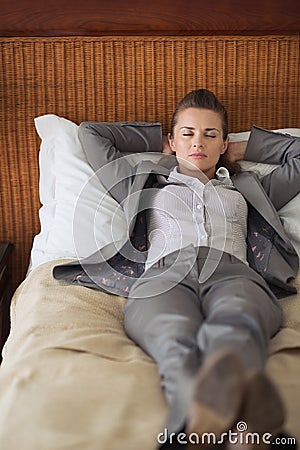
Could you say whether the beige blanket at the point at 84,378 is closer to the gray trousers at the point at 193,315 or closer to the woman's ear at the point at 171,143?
the gray trousers at the point at 193,315

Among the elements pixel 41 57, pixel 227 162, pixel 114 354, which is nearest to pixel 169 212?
pixel 227 162

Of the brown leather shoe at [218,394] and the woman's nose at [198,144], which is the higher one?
the woman's nose at [198,144]

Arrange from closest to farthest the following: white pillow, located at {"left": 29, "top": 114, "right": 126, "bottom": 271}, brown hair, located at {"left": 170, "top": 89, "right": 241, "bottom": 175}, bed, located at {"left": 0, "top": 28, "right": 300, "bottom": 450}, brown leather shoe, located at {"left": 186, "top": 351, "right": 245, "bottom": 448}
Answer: brown leather shoe, located at {"left": 186, "top": 351, "right": 245, "bottom": 448} → bed, located at {"left": 0, "top": 28, "right": 300, "bottom": 450} → white pillow, located at {"left": 29, "top": 114, "right": 126, "bottom": 271} → brown hair, located at {"left": 170, "top": 89, "right": 241, "bottom": 175}

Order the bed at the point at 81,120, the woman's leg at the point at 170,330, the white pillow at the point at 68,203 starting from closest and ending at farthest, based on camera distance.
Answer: the woman's leg at the point at 170,330, the bed at the point at 81,120, the white pillow at the point at 68,203

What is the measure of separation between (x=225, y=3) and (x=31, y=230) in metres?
1.05

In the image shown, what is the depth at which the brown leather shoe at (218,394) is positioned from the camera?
3.65 ft

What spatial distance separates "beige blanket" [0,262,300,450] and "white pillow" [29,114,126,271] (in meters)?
0.25

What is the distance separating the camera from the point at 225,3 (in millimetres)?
2393

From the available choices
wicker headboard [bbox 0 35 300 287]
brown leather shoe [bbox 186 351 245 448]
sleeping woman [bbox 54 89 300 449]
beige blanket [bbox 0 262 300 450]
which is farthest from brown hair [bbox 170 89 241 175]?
brown leather shoe [bbox 186 351 245 448]

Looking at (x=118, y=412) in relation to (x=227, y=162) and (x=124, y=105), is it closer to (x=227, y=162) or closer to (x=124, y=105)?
(x=227, y=162)

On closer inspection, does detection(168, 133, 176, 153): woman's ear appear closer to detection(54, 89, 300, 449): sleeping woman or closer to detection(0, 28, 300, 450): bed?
detection(54, 89, 300, 449): sleeping woman

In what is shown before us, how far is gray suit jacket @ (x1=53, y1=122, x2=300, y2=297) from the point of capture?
6.30 ft

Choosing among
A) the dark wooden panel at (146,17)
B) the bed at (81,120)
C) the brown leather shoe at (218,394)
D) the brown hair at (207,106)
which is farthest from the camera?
the dark wooden panel at (146,17)

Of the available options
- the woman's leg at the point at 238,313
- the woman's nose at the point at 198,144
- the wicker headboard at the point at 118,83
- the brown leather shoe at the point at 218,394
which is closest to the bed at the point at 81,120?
the wicker headboard at the point at 118,83
